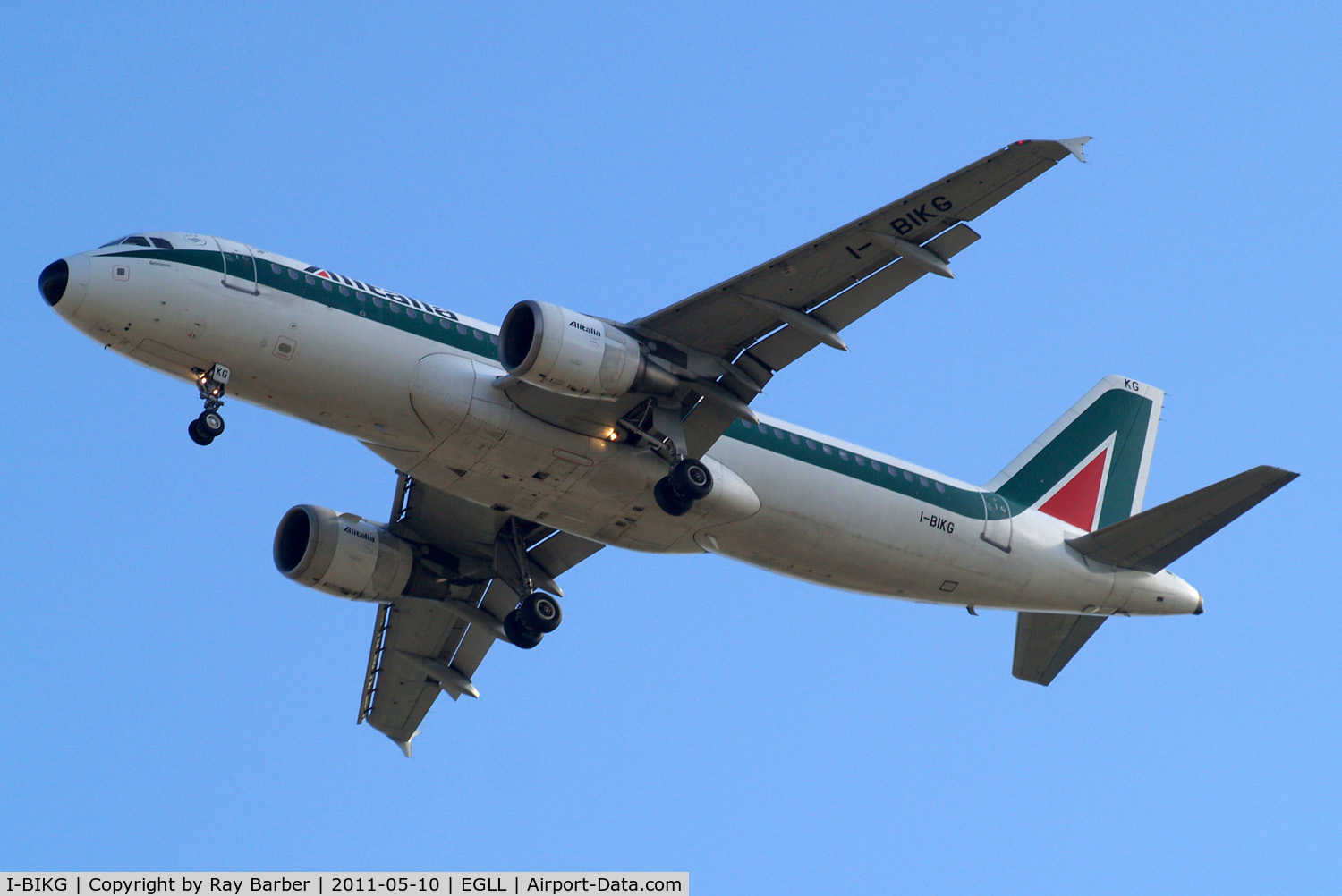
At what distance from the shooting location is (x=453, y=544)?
36531 millimetres

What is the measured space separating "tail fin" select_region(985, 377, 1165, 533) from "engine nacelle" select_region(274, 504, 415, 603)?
13411 millimetres

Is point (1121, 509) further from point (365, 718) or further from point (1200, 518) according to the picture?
point (365, 718)

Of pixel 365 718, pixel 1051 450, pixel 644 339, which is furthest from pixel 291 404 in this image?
pixel 1051 450

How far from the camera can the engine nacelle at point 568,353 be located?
27.8 meters

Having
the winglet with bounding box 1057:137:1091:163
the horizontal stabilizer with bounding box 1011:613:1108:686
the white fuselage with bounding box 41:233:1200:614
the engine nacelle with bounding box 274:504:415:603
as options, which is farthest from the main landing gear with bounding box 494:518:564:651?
the winglet with bounding box 1057:137:1091:163

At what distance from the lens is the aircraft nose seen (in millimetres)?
26922

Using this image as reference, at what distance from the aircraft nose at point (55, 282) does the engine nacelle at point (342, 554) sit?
364 inches

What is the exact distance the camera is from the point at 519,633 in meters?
34.4

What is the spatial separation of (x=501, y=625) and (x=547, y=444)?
29.2 ft

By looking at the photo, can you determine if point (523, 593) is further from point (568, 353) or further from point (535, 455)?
point (568, 353)

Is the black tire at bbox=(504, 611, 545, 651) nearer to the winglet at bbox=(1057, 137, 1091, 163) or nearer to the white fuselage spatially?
the white fuselage

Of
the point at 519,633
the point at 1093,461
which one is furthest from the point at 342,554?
the point at 1093,461

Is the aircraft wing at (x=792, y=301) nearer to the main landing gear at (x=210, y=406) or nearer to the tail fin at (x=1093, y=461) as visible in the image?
the main landing gear at (x=210, y=406)

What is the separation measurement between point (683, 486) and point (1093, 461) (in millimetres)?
12700
